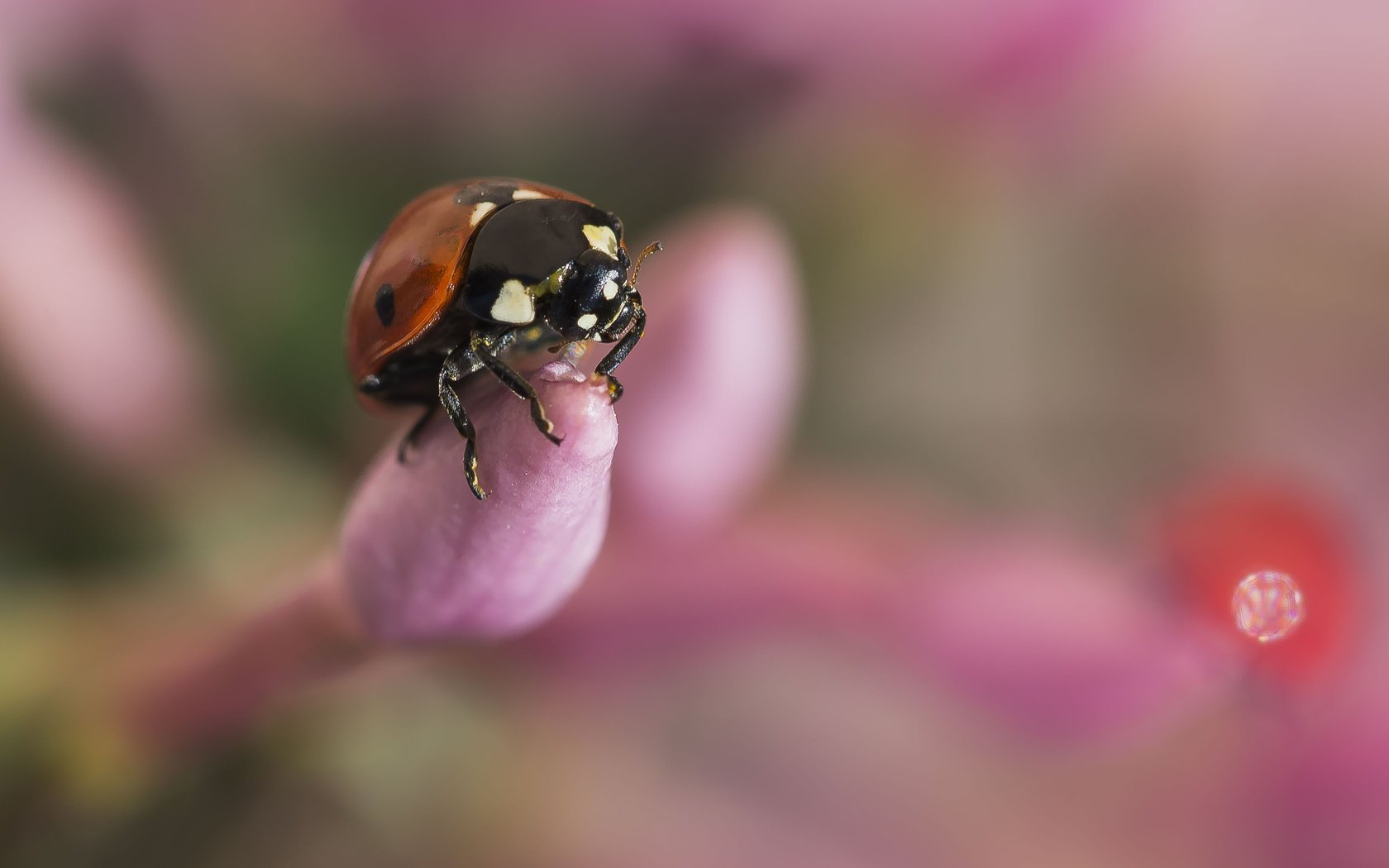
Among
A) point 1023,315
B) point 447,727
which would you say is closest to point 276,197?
point 447,727

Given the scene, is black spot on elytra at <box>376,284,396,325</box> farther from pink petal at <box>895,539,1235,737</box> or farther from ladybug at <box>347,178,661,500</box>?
pink petal at <box>895,539,1235,737</box>

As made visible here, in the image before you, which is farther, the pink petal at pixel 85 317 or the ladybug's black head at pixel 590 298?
the pink petal at pixel 85 317

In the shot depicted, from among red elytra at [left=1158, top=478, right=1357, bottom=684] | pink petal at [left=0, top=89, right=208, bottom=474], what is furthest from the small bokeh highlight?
pink petal at [left=0, top=89, right=208, bottom=474]

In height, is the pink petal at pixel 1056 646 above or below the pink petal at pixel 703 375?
below

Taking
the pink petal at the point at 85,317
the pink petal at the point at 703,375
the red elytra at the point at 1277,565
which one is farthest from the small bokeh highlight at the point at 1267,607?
the pink petal at the point at 85,317

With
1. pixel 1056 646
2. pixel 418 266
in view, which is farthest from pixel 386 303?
pixel 1056 646

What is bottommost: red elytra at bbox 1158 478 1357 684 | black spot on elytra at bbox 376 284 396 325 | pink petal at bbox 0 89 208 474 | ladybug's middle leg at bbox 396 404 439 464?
ladybug's middle leg at bbox 396 404 439 464

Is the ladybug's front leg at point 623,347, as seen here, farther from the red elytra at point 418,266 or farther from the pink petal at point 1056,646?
the pink petal at point 1056,646
